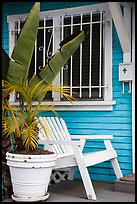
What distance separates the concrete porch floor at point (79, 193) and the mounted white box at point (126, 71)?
1422 millimetres

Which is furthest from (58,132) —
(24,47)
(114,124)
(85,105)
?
(24,47)

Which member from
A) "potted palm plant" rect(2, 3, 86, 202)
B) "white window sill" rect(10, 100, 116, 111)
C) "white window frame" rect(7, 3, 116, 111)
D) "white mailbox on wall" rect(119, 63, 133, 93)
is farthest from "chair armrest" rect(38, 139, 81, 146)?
"white mailbox on wall" rect(119, 63, 133, 93)

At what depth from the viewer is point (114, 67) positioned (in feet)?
16.4

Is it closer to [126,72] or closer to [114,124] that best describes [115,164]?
[114,124]

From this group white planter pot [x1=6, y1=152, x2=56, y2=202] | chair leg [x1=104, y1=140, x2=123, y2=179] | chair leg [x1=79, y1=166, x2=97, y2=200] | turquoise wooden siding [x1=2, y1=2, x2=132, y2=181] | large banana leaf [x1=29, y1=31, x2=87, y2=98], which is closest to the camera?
white planter pot [x1=6, y1=152, x2=56, y2=202]

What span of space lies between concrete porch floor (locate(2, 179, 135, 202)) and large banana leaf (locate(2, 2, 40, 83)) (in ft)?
4.61

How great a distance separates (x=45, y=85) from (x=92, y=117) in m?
1.14

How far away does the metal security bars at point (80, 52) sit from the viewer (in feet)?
16.7

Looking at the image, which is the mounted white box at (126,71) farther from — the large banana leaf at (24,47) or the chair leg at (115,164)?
the large banana leaf at (24,47)

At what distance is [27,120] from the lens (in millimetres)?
3900

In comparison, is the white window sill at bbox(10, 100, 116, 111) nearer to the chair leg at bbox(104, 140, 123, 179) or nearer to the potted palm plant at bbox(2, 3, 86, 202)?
the chair leg at bbox(104, 140, 123, 179)

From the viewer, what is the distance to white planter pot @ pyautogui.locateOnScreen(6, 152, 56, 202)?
3691 mm

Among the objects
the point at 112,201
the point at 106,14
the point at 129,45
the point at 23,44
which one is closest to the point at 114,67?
Result: the point at 129,45

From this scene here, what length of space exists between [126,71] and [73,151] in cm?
136
